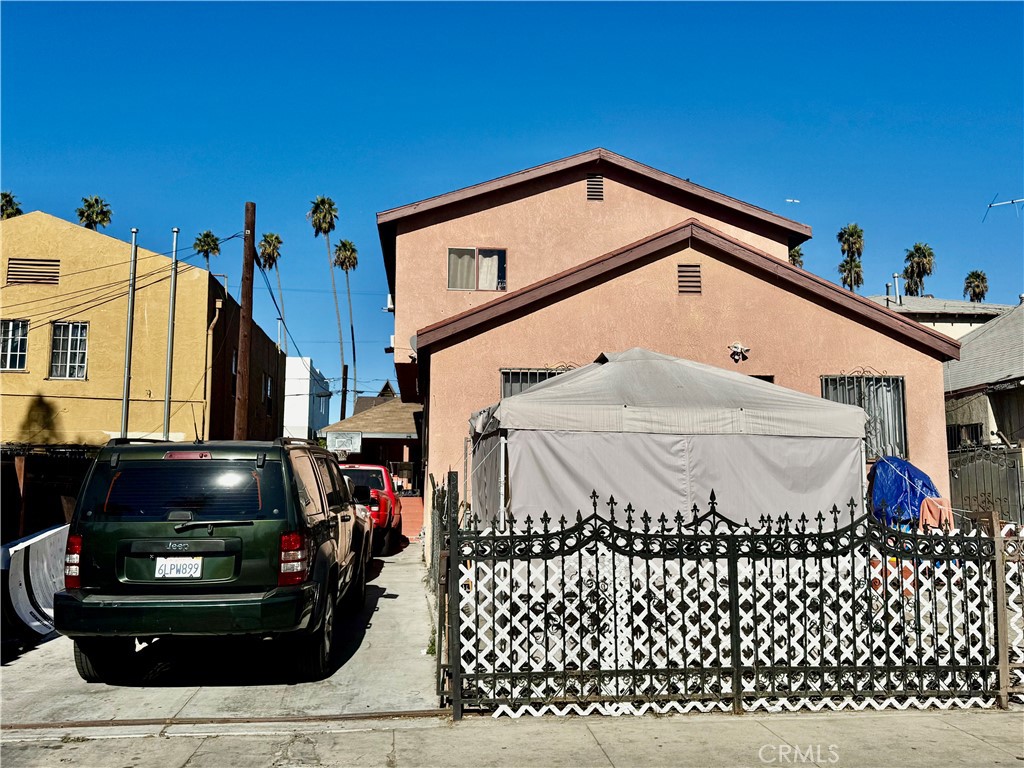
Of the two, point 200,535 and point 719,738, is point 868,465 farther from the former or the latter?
point 200,535

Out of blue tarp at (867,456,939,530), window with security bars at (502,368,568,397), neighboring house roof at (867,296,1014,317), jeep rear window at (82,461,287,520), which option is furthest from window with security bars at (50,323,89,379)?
neighboring house roof at (867,296,1014,317)

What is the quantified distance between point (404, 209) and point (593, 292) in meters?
5.56

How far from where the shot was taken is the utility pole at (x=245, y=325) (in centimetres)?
1720

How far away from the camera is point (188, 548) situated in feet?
20.8

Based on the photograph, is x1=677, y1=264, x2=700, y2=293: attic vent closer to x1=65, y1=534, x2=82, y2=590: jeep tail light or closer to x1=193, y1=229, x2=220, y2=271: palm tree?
x1=65, y1=534, x2=82, y2=590: jeep tail light

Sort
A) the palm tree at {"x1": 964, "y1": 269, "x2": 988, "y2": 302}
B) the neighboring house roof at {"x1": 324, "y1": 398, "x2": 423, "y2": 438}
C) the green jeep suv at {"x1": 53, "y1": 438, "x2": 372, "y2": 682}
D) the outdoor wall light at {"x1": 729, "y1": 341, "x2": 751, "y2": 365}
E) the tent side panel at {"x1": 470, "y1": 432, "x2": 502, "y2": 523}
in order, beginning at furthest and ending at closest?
the palm tree at {"x1": 964, "y1": 269, "x2": 988, "y2": 302}
the neighboring house roof at {"x1": 324, "y1": 398, "x2": 423, "y2": 438}
the outdoor wall light at {"x1": 729, "y1": 341, "x2": 751, "y2": 365}
the tent side panel at {"x1": 470, "y1": 432, "x2": 502, "y2": 523}
the green jeep suv at {"x1": 53, "y1": 438, "x2": 372, "y2": 682}

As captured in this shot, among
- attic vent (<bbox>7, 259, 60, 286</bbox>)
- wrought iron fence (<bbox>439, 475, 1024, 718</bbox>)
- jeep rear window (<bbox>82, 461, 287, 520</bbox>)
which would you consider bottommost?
wrought iron fence (<bbox>439, 475, 1024, 718</bbox>)

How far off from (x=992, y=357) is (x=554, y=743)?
26.6m

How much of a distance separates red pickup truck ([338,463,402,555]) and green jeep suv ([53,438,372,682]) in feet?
29.2

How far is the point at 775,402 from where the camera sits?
10.4 meters

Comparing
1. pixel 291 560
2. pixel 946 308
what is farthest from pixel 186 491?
pixel 946 308

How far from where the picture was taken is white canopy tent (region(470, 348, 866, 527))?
393 inches

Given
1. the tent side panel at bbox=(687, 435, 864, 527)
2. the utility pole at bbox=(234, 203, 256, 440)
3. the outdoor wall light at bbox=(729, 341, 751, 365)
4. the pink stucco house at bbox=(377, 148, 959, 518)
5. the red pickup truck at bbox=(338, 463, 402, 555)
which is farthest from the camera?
the utility pole at bbox=(234, 203, 256, 440)

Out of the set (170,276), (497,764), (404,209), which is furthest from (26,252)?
(497,764)
